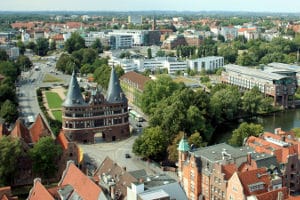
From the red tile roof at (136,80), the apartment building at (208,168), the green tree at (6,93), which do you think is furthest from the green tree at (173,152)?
the green tree at (6,93)

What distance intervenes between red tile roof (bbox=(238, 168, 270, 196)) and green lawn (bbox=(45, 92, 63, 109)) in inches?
2718

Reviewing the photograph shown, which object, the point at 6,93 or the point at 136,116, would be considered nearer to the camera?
the point at 136,116

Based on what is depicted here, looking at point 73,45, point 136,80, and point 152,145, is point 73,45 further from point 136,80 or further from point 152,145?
point 152,145

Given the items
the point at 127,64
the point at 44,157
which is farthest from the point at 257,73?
the point at 44,157

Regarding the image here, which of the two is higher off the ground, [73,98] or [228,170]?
[73,98]

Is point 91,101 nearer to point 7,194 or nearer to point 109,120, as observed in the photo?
point 109,120

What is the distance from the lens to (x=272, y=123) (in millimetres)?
96750

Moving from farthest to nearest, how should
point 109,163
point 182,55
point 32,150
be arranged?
1. point 182,55
2. point 32,150
3. point 109,163

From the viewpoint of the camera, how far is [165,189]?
1593 inches

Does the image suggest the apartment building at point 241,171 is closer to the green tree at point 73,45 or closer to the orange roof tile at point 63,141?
the orange roof tile at point 63,141

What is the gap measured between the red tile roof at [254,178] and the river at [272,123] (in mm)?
35369

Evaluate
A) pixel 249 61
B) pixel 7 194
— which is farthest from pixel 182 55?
pixel 7 194

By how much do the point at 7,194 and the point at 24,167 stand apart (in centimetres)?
1395

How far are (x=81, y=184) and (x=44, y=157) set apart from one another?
15955 millimetres
